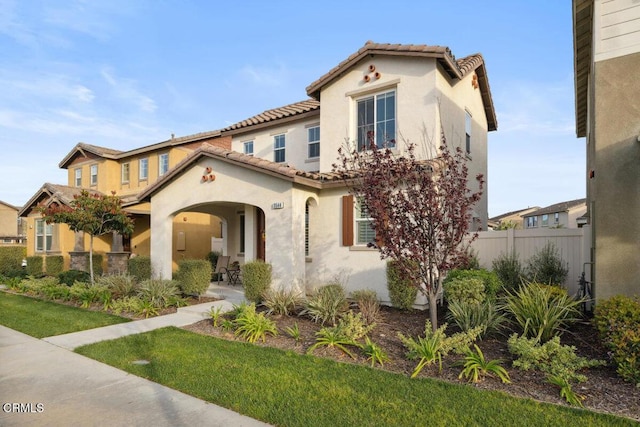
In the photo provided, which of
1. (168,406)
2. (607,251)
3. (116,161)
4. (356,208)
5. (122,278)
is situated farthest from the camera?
(116,161)

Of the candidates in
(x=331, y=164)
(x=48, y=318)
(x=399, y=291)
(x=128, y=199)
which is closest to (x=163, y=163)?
(x=128, y=199)

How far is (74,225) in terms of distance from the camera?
537 inches

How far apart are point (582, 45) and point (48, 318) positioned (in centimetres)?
1488

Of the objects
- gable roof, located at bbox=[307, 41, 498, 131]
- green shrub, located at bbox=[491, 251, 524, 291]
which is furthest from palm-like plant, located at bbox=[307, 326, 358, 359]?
gable roof, located at bbox=[307, 41, 498, 131]

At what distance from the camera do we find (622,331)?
215 inches

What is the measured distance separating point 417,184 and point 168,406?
5.20 metres

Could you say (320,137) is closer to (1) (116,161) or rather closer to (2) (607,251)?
(2) (607,251)

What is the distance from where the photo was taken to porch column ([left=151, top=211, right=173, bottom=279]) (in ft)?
45.4

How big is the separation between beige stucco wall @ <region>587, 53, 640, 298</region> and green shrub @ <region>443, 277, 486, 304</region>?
2049 mm

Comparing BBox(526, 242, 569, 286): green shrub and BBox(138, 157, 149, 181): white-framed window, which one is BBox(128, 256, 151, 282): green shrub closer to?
BBox(138, 157, 149, 181): white-framed window

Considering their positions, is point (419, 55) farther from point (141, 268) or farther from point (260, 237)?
point (141, 268)

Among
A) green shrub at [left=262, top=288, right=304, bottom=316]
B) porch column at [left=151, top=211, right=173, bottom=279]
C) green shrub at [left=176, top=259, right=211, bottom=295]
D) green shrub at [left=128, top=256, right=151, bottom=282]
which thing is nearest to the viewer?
green shrub at [left=262, top=288, right=304, bottom=316]

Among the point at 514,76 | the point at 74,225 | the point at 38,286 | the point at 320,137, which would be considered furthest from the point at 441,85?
the point at 38,286

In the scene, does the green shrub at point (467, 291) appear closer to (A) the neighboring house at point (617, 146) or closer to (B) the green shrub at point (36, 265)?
(A) the neighboring house at point (617, 146)
